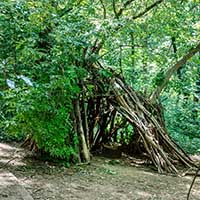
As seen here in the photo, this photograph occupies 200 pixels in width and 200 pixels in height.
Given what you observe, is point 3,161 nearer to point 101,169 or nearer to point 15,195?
point 101,169

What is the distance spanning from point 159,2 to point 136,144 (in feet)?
7.93

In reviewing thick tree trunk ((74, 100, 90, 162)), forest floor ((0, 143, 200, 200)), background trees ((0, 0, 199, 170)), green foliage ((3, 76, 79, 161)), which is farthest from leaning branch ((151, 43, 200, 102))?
green foliage ((3, 76, 79, 161))

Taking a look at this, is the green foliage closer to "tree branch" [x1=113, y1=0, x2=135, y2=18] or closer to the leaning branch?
"tree branch" [x1=113, y1=0, x2=135, y2=18]

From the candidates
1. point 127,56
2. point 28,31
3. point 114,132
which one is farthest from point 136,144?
point 28,31

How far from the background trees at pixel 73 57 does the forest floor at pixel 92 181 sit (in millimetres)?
340

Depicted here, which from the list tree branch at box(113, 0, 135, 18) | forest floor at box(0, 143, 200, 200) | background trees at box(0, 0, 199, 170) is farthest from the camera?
tree branch at box(113, 0, 135, 18)

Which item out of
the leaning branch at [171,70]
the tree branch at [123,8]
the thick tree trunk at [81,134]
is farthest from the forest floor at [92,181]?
the tree branch at [123,8]

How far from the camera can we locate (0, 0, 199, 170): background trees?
473 centimetres

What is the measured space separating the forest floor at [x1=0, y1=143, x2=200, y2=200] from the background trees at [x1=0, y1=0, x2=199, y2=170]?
0.34 m

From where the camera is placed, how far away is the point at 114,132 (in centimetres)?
702

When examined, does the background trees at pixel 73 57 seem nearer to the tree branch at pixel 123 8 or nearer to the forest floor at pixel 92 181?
the tree branch at pixel 123 8

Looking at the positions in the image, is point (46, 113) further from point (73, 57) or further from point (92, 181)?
point (92, 181)

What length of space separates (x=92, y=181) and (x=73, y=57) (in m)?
1.76

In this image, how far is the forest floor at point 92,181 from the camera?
13.8ft
